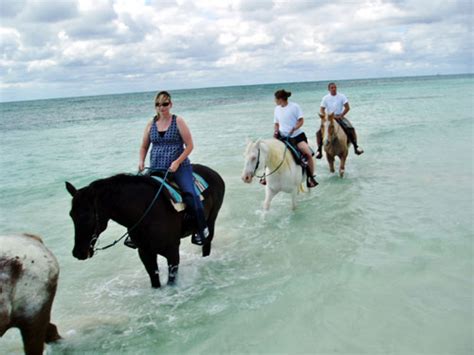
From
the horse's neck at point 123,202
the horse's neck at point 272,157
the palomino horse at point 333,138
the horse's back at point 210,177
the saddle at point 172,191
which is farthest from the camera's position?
the palomino horse at point 333,138

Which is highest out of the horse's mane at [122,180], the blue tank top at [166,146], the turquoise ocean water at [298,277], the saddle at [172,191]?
the blue tank top at [166,146]

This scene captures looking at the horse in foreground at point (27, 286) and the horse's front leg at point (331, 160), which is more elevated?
the horse in foreground at point (27, 286)

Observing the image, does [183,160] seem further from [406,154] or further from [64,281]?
[406,154]

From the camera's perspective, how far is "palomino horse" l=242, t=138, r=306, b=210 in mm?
6762

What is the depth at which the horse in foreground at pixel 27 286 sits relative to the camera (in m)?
3.26

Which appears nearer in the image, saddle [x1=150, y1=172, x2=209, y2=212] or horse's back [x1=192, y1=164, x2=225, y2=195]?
saddle [x1=150, y1=172, x2=209, y2=212]

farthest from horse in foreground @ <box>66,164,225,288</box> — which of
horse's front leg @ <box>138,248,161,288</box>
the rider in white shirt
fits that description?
the rider in white shirt

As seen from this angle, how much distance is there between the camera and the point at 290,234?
710 cm

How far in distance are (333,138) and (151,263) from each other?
22.2 ft

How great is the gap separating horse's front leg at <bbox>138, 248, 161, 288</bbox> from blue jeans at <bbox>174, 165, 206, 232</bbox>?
677mm

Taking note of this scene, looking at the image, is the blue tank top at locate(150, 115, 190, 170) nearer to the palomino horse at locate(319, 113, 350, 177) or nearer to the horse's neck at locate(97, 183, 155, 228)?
the horse's neck at locate(97, 183, 155, 228)

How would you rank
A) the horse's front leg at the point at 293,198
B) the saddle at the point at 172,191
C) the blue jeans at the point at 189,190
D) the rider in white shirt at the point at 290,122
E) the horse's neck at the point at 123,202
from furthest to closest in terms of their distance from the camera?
the horse's front leg at the point at 293,198 < the rider in white shirt at the point at 290,122 < the blue jeans at the point at 189,190 < the saddle at the point at 172,191 < the horse's neck at the point at 123,202

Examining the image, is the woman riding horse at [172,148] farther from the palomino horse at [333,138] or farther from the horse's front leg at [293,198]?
the palomino horse at [333,138]

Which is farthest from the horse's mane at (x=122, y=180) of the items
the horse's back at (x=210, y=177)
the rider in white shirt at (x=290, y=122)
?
the rider in white shirt at (x=290, y=122)
